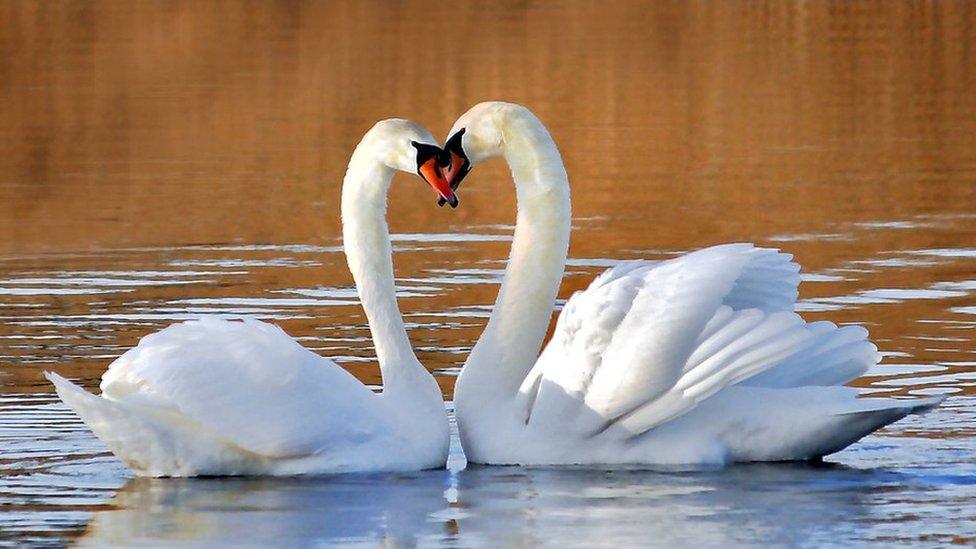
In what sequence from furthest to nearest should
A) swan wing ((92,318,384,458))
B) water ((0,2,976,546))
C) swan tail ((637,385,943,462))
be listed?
swan tail ((637,385,943,462)) < swan wing ((92,318,384,458)) < water ((0,2,976,546))

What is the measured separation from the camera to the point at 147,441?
973cm

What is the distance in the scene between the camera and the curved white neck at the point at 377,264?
1038 centimetres

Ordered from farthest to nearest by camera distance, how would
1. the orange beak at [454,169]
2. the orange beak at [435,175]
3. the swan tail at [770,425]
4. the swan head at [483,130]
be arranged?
1. the swan head at [483,130]
2. the orange beak at [454,169]
3. the orange beak at [435,175]
4. the swan tail at [770,425]

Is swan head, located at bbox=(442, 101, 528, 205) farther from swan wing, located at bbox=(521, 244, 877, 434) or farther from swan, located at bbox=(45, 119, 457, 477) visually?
swan wing, located at bbox=(521, 244, 877, 434)

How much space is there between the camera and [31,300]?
15.4 m

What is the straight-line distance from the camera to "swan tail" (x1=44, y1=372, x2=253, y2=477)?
958 cm

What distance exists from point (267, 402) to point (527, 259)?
5.64ft

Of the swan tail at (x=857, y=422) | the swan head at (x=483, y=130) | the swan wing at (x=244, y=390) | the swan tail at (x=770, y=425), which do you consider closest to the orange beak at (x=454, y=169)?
the swan head at (x=483, y=130)

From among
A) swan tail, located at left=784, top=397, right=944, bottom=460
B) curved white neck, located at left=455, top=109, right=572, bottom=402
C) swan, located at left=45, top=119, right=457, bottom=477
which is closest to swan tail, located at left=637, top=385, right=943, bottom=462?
swan tail, located at left=784, top=397, right=944, bottom=460

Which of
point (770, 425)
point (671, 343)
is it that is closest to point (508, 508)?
point (671, 343)

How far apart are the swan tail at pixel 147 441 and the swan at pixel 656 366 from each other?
1.20m

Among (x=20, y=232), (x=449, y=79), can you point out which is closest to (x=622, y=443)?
(x=20, y=232)

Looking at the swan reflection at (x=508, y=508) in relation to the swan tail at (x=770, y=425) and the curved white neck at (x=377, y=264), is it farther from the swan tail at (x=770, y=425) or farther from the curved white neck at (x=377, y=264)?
the curved white neck at (x=377, y=264)

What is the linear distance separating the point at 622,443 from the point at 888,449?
1.26 m
